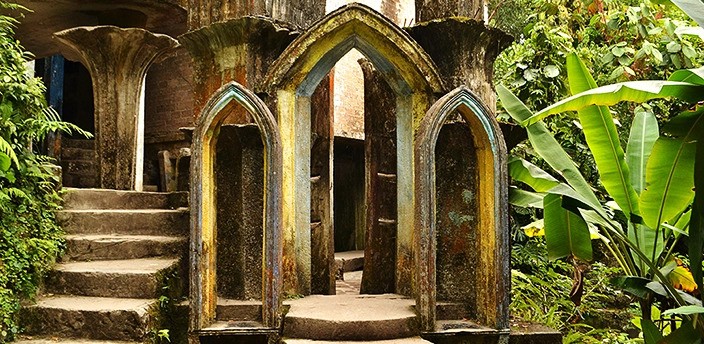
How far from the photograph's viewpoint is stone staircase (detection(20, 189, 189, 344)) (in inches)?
162

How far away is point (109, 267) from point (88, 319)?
2.25 ft

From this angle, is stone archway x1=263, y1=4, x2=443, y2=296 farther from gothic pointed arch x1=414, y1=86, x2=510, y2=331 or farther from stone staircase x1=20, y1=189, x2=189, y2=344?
stone staircase x1=20, y1=189, x2=189, y2=344

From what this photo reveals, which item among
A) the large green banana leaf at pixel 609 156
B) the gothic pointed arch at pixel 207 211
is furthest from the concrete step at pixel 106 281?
the large green banana leaf at pixel 609 156

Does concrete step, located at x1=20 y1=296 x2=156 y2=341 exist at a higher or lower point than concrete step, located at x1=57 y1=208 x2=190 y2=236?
lower

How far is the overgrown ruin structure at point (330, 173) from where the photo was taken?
3.68 m

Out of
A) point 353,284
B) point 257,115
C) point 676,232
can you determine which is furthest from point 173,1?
point 676,232

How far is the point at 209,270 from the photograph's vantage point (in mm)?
3791

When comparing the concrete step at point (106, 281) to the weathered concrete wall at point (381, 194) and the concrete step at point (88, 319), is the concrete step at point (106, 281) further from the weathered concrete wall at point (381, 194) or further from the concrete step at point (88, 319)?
the weathered concrete wall at point (381, 194)

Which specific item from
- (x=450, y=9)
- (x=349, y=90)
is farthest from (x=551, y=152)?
(x=349, y=90)

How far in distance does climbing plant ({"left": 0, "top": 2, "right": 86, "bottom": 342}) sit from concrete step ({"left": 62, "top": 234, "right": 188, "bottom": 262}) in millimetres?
138

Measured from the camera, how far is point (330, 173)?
200 inches

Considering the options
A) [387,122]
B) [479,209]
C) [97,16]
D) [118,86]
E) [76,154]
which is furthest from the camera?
[76,154]

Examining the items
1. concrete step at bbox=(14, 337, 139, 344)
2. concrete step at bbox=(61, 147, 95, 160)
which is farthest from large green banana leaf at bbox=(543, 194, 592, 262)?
concrete step at bbox=(61, 147, 95, 160)

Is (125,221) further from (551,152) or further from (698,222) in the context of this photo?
(698,222)
